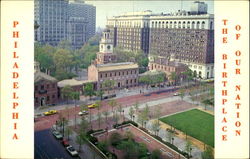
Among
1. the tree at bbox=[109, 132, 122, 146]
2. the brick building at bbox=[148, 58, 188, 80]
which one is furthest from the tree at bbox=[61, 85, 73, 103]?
the brick building at bbox=[148, 58, 188, 80]

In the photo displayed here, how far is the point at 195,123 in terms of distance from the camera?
32.8 m

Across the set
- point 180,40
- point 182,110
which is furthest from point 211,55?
point 182,110

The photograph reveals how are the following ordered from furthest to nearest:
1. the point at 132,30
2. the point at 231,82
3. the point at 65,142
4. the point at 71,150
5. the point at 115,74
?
the point at 132,30
the point at 115,74
the point at 65,142
the point at 71,150
the point at 231,82

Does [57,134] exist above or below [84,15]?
below

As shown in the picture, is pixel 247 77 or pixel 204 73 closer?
pixel 247 77

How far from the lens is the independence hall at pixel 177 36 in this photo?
Answer: 6069 centimetres

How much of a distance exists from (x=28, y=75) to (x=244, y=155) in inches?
313

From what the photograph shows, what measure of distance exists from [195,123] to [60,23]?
243 ft

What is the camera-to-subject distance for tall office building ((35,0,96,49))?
8894 cm

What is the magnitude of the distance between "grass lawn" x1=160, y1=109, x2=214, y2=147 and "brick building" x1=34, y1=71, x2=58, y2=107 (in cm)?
1599

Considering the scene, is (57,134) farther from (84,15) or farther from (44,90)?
(84,15)

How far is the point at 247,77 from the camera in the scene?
30.6ft

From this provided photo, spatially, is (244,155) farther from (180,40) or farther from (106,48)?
(180,40)

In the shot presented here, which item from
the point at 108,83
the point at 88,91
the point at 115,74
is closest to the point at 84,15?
the point at 115,74
